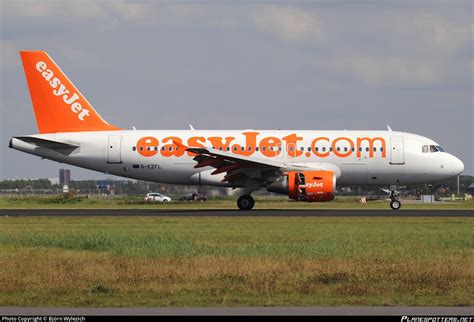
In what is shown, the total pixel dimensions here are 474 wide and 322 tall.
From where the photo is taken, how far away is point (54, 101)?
152ft

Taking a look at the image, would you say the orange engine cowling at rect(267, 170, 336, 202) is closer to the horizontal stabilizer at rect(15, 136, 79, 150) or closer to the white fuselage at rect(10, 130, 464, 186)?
the white fuselage at rect(10, 130, 464, 186)

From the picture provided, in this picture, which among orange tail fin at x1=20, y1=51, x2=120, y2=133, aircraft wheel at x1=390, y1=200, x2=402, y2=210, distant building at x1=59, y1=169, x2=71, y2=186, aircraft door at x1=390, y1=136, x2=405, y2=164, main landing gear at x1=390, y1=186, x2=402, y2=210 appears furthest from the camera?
distant building at x1=59, y1=169, x2=71, y2=186

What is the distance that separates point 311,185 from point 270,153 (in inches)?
157

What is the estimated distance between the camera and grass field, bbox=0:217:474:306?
15016 mm

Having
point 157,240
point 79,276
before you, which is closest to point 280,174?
point 157,240

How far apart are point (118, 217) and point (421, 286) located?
73.3 feet

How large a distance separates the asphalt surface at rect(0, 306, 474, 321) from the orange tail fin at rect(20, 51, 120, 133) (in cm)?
3332

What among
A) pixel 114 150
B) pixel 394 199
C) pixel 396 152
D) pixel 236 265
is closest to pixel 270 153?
pixel 396 152

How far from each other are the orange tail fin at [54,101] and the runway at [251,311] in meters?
33.3

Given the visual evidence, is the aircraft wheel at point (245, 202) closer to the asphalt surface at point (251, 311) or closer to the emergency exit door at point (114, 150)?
the emergency exit door at point (114, 150)

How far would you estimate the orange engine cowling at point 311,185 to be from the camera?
40.6 m

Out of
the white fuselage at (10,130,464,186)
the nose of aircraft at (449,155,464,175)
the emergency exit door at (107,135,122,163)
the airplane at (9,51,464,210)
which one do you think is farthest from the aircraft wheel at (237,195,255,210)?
the nose of aircraft at (449,155,464,175)

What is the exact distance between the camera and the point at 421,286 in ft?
53.1

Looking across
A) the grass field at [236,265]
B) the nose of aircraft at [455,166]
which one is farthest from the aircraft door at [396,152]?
the grass field at [236,265]
